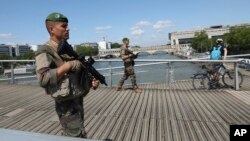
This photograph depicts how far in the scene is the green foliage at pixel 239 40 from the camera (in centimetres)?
8819

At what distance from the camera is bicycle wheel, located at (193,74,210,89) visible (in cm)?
1070

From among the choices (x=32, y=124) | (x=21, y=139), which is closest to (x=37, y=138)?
(x=21, y=139)

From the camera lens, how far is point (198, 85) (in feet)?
35.6

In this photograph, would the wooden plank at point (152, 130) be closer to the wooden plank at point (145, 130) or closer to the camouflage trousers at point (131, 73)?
the wooden plank at point (145, 130)

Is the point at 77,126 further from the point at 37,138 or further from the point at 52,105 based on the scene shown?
the point at 52,105

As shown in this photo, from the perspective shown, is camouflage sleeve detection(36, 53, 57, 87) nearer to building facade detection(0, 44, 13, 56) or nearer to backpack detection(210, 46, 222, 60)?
backpack detection(210, 46, 222, 60)

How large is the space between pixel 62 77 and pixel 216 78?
8231 mm

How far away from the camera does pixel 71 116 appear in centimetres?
341

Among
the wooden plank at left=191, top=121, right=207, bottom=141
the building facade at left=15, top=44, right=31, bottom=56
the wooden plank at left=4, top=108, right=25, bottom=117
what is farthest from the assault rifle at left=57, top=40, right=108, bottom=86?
the building facade at left=15, top=44, right=31, bottom=56

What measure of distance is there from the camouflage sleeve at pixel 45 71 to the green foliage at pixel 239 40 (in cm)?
8959

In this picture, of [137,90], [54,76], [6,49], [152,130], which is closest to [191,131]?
[152,130]

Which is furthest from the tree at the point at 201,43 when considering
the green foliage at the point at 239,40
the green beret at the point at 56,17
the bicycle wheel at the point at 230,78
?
the green beret at the point at 56,17

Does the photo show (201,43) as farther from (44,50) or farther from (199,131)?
(44,50)

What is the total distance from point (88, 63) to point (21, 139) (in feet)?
5.39
